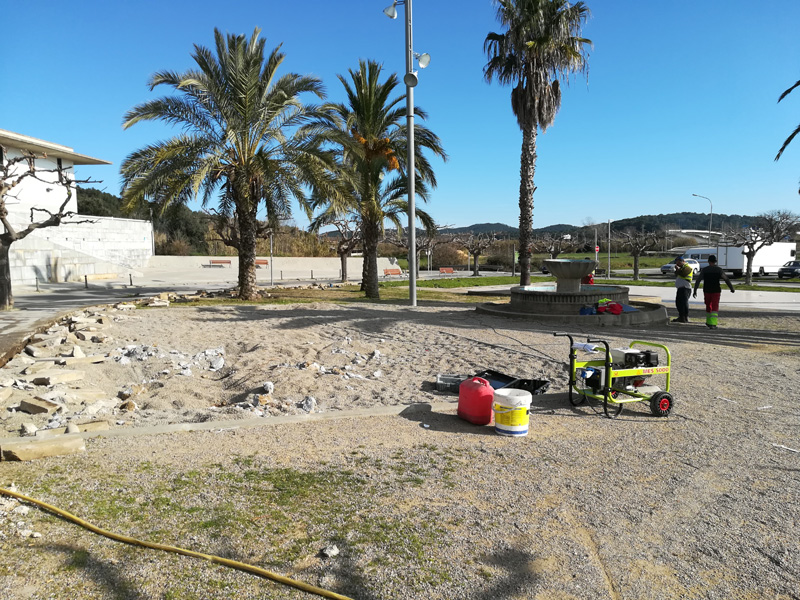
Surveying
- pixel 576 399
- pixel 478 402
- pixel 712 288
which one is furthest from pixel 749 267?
pixel 478 402

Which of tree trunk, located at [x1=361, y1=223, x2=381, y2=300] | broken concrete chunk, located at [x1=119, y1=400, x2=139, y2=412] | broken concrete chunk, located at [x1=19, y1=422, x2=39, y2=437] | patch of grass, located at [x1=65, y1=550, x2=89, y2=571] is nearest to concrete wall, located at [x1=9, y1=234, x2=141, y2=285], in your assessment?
tree trunk, located at [x1=361, y1=223, x2=381, y2=300]

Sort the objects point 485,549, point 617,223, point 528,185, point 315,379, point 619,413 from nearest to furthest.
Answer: point 485,549 → point 619,413 → point 315,379 → point 528,185 → point 617,223

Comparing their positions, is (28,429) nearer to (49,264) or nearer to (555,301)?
(555,301)

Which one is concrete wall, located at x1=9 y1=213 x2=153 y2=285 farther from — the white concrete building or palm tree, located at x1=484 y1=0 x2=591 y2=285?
palm tree, located at x1=484 y1=0 x2=591 y2=285

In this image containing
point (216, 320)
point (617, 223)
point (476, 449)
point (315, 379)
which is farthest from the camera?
point (617, 223)

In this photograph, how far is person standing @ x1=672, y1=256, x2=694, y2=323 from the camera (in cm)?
1243

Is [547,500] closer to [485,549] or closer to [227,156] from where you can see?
[485,549]

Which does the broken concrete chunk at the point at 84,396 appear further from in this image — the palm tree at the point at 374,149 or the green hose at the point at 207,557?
the palm tree at the point at 374,149

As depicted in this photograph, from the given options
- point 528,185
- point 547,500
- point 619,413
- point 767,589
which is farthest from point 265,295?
point 767,589

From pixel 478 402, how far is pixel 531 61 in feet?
52.4

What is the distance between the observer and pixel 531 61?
1812cm

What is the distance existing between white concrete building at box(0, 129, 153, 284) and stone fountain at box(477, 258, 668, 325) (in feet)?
59.9

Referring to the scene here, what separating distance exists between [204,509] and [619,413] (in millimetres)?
4390

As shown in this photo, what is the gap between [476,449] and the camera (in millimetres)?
4762
